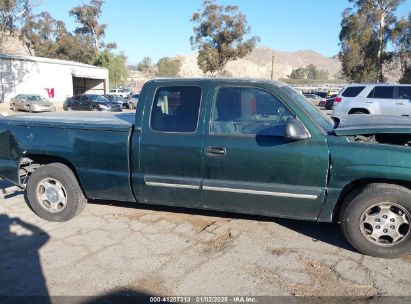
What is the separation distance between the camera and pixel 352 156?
3.57m

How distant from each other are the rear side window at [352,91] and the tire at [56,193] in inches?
449

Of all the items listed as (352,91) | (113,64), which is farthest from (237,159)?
(113,64)

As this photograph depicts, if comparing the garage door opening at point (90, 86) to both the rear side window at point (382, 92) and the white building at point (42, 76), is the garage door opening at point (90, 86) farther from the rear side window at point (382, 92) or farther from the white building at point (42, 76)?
the rear side window at point (382, 92)

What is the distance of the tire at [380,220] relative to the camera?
3.55 meters

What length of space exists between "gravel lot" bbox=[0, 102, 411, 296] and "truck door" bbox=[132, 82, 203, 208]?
52cm

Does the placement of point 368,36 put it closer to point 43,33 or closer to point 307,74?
point 43,33

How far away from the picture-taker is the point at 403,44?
38.2 m

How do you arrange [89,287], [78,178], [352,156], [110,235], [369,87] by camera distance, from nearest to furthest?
[89,287]
[352,156]
[110,235]
[78,178]
[369,87]

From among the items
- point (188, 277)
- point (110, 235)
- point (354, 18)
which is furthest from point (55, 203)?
point (354, 18)

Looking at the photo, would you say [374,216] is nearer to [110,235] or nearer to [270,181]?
[270,181]

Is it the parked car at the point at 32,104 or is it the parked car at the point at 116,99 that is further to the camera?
the parked car at the point at 116,99

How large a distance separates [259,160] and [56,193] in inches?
102

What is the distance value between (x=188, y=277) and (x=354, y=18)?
143ft

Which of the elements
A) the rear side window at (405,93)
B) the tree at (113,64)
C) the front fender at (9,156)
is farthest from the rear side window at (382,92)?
the tree at (113,64)
